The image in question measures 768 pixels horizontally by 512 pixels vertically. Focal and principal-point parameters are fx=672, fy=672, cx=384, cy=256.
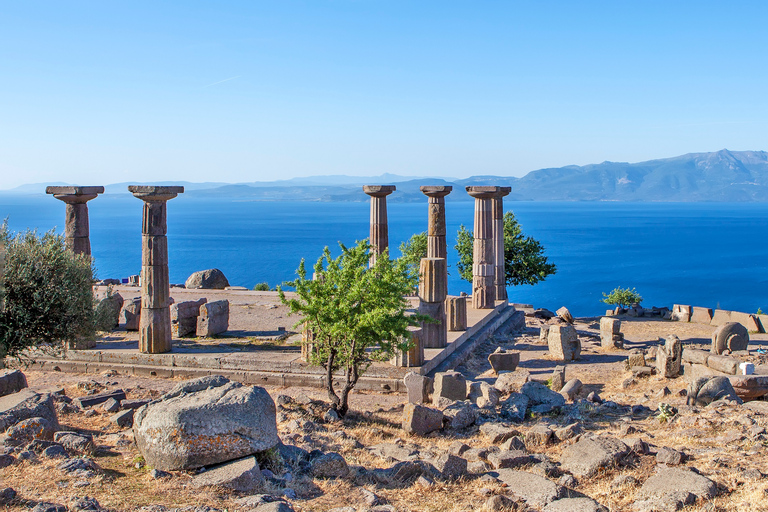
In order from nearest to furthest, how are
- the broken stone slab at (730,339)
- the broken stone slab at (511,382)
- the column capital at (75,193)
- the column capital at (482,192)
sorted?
the broken stone slab at (511,382) < the column capital at (75,193) < the broken stone slab at (730,339) < the column capital at (482,192)

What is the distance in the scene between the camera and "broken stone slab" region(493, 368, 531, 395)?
15.5 metres

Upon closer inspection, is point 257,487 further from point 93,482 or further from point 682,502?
point 682,502

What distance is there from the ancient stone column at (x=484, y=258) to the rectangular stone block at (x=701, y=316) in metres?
10.4

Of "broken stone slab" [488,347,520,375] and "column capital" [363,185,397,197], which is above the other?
"column capital" [363,185,397,197]

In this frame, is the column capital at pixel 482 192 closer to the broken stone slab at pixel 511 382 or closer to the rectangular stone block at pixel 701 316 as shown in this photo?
the broken stone slab at pixel 511 382

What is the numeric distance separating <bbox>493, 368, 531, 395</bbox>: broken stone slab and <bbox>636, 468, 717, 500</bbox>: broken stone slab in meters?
6.15

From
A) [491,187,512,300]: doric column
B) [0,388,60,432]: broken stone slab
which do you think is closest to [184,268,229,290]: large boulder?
[491,187,512,300]: doric column

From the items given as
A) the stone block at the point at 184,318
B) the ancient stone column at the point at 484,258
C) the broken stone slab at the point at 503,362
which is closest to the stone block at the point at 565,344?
the broken stone slab at the point at 503,362

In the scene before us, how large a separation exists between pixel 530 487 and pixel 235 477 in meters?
3.98

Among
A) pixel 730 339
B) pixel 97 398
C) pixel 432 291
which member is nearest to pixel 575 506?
pixel 432 291

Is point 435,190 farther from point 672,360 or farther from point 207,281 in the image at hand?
point 207,281

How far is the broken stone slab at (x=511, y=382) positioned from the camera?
1552 centimetres

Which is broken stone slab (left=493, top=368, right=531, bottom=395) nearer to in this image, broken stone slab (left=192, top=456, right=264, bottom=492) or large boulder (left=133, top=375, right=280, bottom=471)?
large boulder (left=133, top=375, right=280, bottom=471)

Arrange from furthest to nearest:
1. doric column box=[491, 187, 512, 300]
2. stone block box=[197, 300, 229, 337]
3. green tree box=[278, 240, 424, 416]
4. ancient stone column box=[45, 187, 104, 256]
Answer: doric column box=[491, 187, 512, 300]
stone block box=[197, 300, 229, 337]
ancient stone column box=[45, 187, 104, 256]
green tree box=[278, 240, 424, 416]
